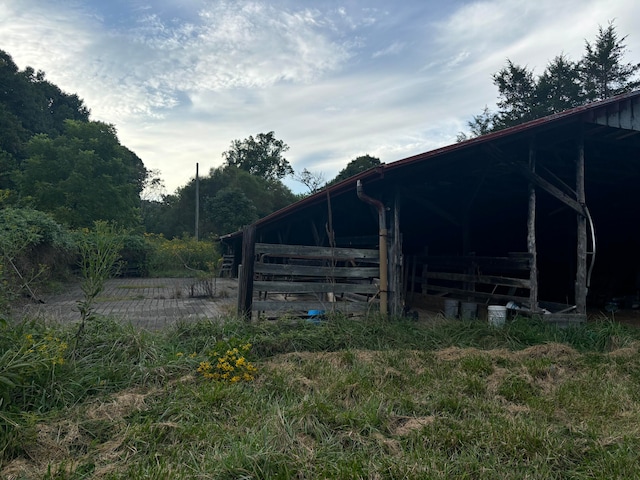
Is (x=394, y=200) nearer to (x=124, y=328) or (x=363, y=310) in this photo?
(x=363, y=310)

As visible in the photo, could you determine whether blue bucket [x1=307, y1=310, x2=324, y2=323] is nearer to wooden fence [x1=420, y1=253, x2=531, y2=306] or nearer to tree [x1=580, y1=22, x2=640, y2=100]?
wooden fence [x1=420, y1=253, x2=531, y2=306]

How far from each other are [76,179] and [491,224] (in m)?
21.2

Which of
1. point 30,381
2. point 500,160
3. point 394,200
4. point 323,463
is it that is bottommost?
point 323,463

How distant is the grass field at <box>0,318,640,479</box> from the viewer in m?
2.38

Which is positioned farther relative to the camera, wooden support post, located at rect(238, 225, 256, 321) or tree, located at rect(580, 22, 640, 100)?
tree, located at rect(580, 22, 640, 100)

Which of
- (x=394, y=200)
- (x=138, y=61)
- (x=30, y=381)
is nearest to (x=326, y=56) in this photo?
(x=138, y=61)

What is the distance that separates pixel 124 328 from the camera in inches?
177

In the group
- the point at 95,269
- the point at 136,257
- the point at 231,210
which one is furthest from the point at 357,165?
the point at 95,269

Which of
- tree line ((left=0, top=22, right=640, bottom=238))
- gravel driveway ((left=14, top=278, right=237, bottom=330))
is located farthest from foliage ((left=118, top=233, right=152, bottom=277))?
gravel driveway ((left=14, top=278, right=237, bottom=330))

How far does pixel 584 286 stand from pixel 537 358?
7.06 feet

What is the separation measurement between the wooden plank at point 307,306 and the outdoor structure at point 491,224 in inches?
0.7

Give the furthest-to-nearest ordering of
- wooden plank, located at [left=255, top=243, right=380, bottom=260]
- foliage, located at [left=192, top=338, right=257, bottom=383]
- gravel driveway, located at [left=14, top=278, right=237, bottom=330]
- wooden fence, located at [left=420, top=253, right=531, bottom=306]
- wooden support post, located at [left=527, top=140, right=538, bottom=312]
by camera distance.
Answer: gravel driveway, located at [left=14, top=278, right=237, bottom=330]
wooden fence, located at [left=420, top=253, right=531, bottom=306]
wooden support post, located at [left=527, top=140, right=538, bottom=312]
wooden plank, located at [left=255, top=243, right=380, bottom=260]
foliage, located at [left=192, top=338, right=257, bottom=383]

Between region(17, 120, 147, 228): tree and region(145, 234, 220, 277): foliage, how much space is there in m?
3.01

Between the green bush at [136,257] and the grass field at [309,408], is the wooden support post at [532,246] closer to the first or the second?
the grass field at [309,408]
